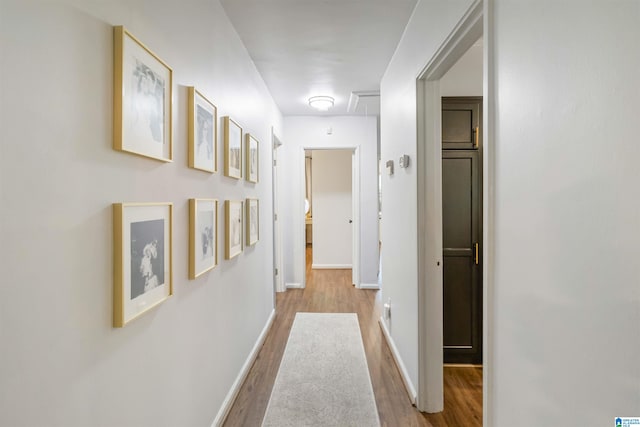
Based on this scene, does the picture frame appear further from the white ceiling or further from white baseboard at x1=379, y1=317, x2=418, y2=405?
white baseboard at x1=379, y1=317, x2=418, y2=405

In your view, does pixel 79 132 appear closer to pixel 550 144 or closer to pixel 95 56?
pixel 95 56

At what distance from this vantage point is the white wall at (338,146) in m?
4.88

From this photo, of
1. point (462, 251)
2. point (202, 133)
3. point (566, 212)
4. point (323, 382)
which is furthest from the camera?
point (462, 251)

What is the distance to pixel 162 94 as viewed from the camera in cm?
124

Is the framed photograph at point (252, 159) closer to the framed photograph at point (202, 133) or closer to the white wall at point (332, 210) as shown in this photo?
the framed photograph at point (202, 133)

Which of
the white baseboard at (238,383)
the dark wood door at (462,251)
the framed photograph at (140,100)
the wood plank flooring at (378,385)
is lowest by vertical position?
the wood plank flooring at (378,385)

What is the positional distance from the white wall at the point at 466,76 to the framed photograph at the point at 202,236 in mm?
1851

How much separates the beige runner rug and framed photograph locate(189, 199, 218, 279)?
1.07 meters

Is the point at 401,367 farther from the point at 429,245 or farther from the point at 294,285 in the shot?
the point at 294,285

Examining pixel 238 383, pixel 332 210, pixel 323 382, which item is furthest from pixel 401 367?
pixel 332 210

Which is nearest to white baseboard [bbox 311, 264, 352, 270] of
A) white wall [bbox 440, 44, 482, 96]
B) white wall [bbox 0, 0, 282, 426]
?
white wall [bbox 440, 44, 482, 96]

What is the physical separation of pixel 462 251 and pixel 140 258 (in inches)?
91.7

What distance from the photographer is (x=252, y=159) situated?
2811mm

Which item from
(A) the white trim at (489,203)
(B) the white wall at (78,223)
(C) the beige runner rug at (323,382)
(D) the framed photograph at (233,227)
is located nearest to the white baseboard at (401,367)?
(C) the beige runner rug at (323,382)
